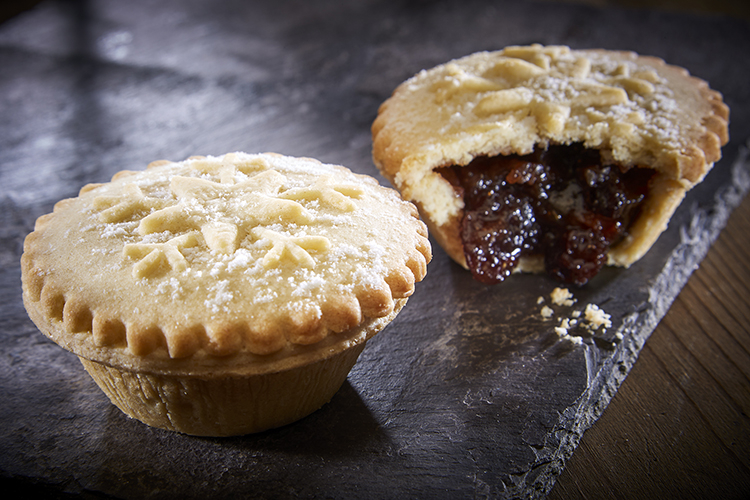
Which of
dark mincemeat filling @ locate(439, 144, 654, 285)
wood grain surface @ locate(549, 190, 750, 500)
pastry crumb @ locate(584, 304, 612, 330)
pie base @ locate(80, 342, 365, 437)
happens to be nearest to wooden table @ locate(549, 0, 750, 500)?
wood grain surface @ locate(549, 190, 750, 500)

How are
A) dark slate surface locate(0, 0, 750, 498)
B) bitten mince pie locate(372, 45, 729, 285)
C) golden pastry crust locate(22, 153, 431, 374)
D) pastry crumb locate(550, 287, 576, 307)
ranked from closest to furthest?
golden pastry crust locate(22, 153, 431, 374)
dark slate surface locate(0, 0, 750, 498)
bitten mince pie locate(372, 45, 729, 285)
pastry crumb locate(550, 287, 576, 307)

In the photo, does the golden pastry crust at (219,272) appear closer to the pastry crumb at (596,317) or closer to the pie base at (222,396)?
the pie base at (222,396)

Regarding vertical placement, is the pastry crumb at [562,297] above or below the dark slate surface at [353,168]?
above

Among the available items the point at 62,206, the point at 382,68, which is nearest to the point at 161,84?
the point at 382,68

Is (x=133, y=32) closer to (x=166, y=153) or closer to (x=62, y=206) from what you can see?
(x=166, y=153)

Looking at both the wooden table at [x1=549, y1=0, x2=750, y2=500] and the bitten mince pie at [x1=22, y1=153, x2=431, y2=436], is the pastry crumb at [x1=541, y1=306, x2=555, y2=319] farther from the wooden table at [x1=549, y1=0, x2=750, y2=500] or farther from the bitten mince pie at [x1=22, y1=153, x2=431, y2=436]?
the bitten mince pie at [x1=22, y1=153, x2=431, y2=436]

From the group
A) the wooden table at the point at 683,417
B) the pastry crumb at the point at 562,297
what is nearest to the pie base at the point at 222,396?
the wooden table at the point at 683,417

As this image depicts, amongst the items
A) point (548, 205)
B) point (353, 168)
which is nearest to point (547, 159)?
point (548, 205)

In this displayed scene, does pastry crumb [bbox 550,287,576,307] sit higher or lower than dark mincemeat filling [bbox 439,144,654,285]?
lower
